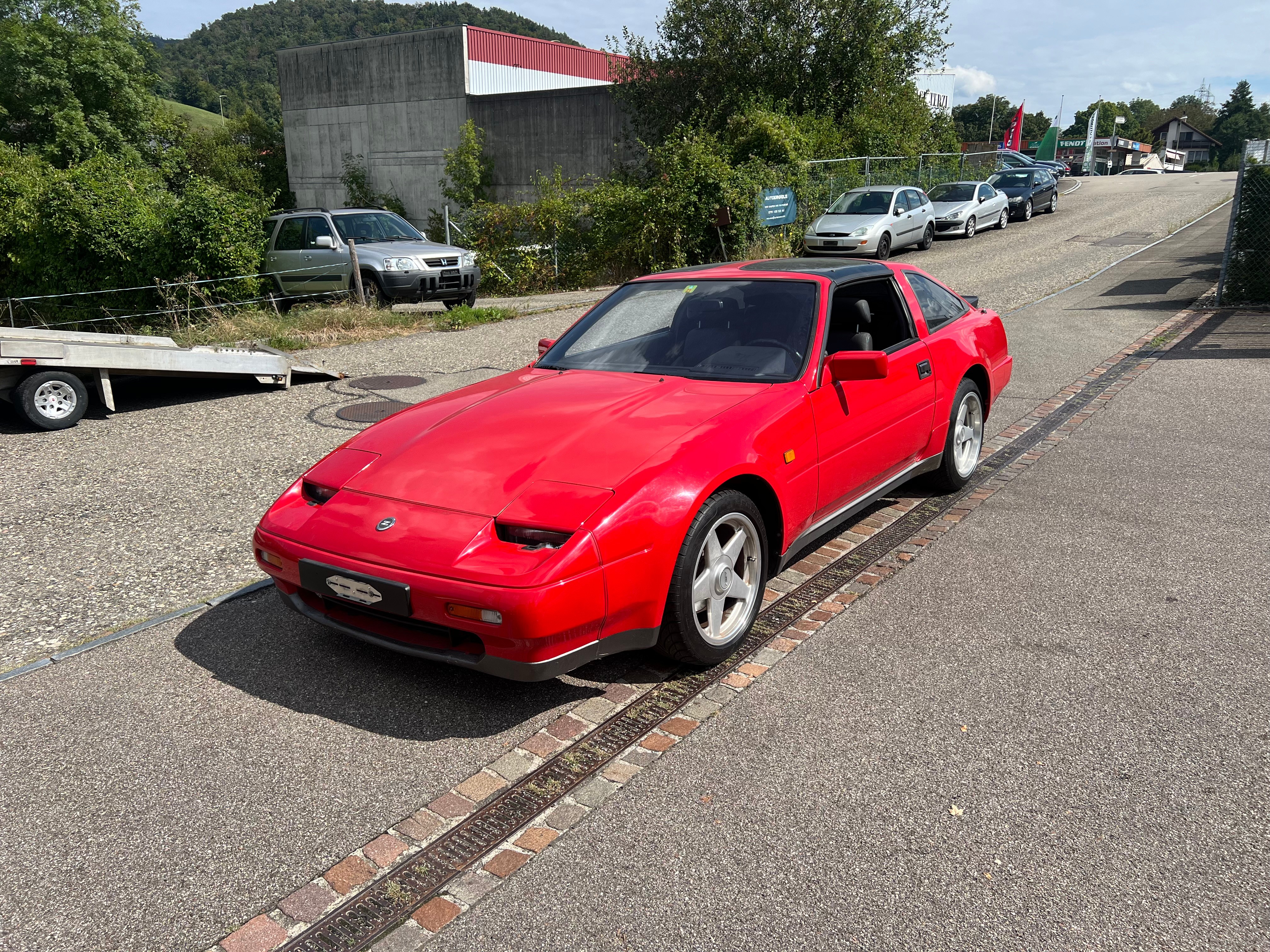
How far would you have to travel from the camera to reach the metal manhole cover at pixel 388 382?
387 inches

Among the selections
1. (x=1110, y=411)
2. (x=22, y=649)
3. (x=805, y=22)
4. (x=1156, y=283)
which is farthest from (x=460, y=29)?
(x=22, y=649)

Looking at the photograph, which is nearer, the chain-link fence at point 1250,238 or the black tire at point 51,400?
the black tire at point 51,400

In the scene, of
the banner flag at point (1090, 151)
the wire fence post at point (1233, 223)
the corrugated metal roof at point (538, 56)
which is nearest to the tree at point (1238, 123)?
the banner flag at point (1090, 151)

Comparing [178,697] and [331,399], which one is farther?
[331,399]

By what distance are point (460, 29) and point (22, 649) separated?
35983mm

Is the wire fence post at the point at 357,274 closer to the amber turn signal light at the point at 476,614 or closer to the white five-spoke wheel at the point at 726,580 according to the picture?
the white five-spoke wheel at the point at 726,580

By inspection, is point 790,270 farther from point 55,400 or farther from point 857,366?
point 55,400

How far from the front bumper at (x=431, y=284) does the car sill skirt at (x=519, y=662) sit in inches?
457

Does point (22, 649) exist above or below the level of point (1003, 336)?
below

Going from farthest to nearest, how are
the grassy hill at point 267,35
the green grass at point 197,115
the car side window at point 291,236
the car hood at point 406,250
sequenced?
the grassy hill at point 267,35 < the green grass at point 197,115 < the car side window at point 291,236 < the car hood at point 406,250

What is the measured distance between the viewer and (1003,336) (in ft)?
21.5

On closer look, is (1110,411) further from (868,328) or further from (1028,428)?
(868,328)

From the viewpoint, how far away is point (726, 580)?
12.7 ft

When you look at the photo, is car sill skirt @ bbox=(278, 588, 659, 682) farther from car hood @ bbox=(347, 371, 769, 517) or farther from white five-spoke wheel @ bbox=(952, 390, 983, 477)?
white five-spoke wheel @ bbox=(952, 390, 983, 477)
